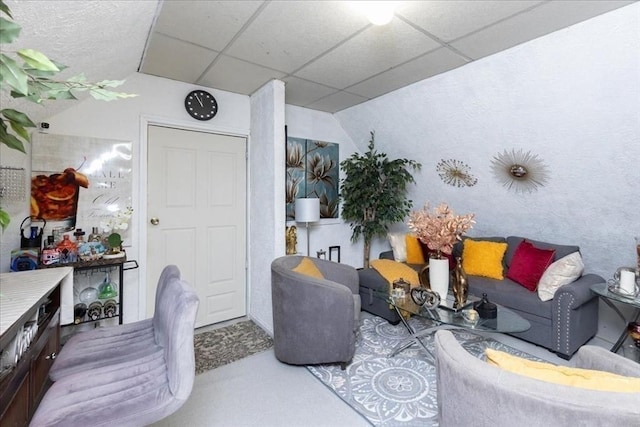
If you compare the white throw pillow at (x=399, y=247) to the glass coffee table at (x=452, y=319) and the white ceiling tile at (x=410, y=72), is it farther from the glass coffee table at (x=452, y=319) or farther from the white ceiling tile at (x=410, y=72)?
the white ceiling tile at (x=410, y=72)

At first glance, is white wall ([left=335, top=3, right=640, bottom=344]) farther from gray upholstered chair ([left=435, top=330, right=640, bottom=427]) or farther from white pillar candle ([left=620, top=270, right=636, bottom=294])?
gray upholstered chair ([left=435, top=330, right=640, bottom=427])

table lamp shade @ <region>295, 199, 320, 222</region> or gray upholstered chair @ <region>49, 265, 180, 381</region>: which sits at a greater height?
table lamp shade @ <region>295, 199, 320, 222</region>

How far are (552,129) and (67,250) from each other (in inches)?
151

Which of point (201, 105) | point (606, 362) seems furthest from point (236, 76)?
point (606, 362)

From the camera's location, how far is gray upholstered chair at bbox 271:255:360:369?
2.15 m

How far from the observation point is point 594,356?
1.20m

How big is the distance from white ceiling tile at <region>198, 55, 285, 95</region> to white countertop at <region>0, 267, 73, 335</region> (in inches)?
74.8

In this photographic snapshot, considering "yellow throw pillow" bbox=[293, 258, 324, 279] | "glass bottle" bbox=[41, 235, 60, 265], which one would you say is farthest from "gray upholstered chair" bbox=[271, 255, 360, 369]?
"glass bottle" bbox=[41, 235, 60, 265]

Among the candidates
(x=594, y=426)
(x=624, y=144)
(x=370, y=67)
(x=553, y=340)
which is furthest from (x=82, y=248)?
(x=624, y=144)

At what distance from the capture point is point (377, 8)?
1.61m

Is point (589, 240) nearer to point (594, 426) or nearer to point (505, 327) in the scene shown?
point (505, 327)

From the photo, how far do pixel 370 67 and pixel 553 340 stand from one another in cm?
276

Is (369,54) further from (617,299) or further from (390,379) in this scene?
(617,299)

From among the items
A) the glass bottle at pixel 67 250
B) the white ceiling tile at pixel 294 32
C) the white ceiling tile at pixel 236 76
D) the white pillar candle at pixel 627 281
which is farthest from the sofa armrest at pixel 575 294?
the glass bottle at pixel 67 250
